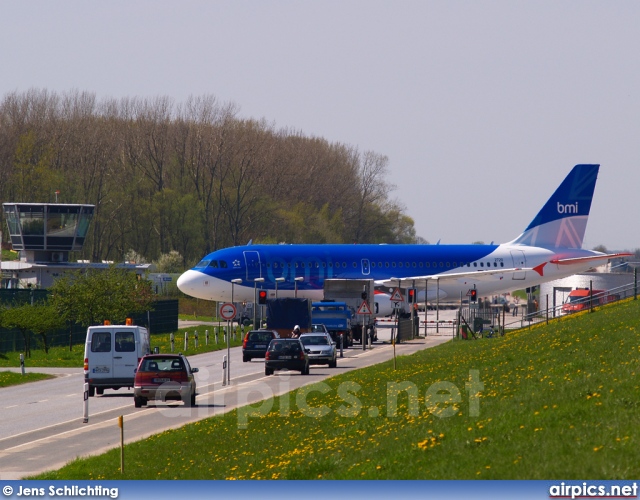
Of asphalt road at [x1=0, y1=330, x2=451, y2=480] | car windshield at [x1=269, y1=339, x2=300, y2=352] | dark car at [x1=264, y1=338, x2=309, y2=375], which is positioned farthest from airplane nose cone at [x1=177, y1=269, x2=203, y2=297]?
dark car at [x1=264, y1=338, x2=309, y2=375]

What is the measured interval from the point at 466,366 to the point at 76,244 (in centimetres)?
6542

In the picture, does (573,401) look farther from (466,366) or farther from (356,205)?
(356,205)

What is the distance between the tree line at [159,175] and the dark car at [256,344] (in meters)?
68.9

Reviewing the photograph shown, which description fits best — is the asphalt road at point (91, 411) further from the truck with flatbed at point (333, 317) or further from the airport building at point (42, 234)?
the airport building at point (42, 234)

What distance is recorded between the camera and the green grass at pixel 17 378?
39344 millimetres

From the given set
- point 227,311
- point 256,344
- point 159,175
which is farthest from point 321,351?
point 159,175

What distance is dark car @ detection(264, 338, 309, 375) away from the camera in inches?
1527

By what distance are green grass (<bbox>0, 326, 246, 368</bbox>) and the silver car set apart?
10.6 m

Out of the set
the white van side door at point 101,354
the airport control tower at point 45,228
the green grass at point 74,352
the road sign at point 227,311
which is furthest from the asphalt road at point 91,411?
the airport control tower at point 45,228

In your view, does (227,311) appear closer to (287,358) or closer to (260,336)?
(287,358)

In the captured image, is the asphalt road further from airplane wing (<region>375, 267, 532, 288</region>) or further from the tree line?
the tree line

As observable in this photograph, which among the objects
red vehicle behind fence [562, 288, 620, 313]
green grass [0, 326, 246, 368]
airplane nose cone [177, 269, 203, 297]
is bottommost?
green grass [0, 326, 246, 368]

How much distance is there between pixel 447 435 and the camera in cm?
1623

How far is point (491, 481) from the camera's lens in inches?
497
